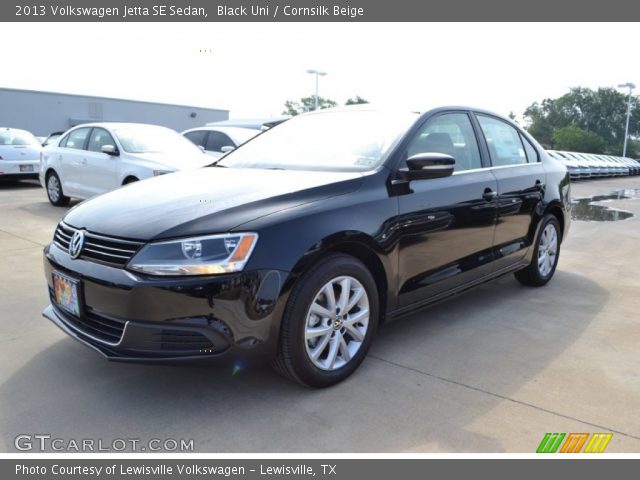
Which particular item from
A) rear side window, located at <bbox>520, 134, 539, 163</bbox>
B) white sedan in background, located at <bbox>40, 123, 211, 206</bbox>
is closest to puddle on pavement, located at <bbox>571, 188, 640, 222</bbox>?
rear side window, located at <bbox>520, 134, 539, 163</bbox>

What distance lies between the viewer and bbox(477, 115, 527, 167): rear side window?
4.54m

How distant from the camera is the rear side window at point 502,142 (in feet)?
14.9

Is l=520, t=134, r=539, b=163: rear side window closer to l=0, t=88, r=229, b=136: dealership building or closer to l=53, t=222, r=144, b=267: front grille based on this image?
l=53, t=222, r=144, b=267: front grille

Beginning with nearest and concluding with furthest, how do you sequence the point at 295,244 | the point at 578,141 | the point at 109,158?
1. the point at 295,244
2. the point at 109,158
3. the point at 578,141

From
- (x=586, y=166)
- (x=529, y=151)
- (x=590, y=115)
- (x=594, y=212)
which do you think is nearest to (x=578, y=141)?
(x=590, y=115)

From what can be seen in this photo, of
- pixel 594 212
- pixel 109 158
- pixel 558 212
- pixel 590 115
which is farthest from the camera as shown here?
pixel 590 115

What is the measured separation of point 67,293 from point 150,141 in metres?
6.31

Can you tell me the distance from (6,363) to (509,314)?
3.52m

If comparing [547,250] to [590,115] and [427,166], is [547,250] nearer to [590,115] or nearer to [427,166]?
[427,166]

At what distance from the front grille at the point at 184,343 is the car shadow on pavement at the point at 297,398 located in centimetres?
36

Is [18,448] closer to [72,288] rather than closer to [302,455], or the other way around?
[72,288]

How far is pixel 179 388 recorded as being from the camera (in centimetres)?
316

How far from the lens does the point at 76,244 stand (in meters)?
3.06

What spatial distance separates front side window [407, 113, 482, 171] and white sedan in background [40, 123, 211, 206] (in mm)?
4534
